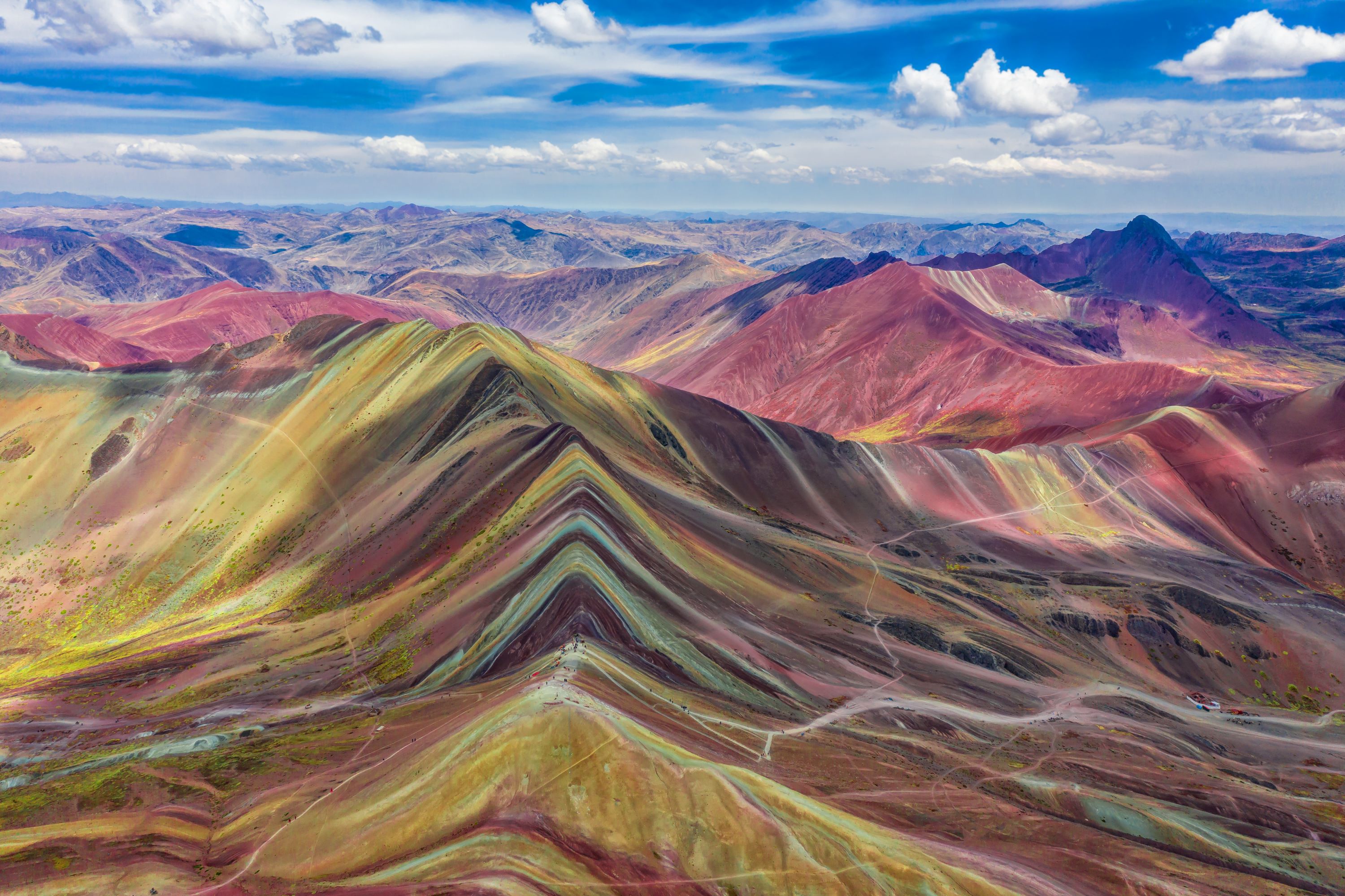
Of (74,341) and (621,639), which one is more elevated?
(74,341)

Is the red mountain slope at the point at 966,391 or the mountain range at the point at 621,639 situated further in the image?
the red mountain slope at the point at 966,391

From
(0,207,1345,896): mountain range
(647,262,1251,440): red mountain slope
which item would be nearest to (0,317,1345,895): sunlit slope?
(0,207,1345,896): mountain range

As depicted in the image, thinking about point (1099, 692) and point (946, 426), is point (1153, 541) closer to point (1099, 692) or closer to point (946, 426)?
point (1099, 692)

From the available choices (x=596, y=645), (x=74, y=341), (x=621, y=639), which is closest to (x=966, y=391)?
(x=621, y=639)

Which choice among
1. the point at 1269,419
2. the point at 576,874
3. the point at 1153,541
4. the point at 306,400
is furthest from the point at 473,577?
the point at 1269,419

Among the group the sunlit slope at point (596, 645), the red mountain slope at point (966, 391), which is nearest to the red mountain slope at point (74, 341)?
the sunlit slope at point (596, 645)

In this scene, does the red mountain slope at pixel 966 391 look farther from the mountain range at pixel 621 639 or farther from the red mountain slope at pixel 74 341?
the red mountain slope at pixel 74 341

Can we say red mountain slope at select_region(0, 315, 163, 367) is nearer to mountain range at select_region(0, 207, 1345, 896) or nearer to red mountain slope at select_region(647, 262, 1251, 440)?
mountain range at select_region(0, 207, 1345, 896)

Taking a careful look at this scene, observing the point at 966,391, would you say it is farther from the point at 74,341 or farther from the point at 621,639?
the point at 74,341

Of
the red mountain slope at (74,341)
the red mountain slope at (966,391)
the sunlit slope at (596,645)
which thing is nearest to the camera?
the sunlit slope at (596,645)
